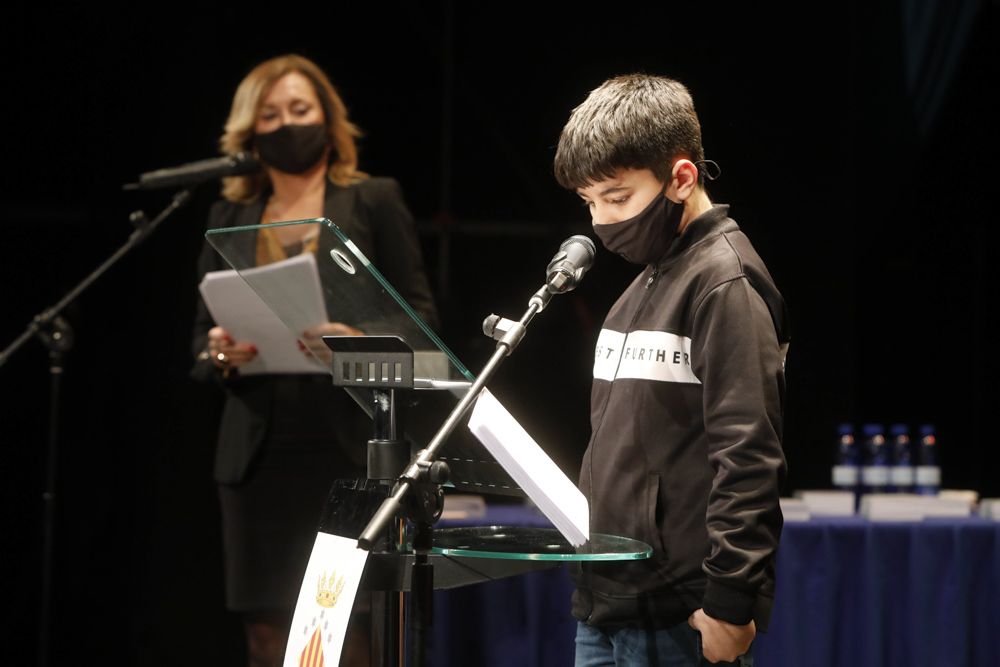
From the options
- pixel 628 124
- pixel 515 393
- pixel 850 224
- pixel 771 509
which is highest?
pixel 850 224

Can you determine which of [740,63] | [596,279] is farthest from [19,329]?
[740,63]

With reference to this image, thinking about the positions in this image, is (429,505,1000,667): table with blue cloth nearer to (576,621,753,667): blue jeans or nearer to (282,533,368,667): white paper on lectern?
(576,621,753,667): blue jeans

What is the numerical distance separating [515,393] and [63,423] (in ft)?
5.32

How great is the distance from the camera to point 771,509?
1410 millimetres

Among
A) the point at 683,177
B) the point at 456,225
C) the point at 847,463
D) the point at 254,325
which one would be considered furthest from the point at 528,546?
the point at 456,225

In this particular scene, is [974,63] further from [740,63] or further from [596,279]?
[596,279]

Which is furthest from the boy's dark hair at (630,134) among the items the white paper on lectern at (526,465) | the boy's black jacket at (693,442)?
the white paper on lectern at (526,465)

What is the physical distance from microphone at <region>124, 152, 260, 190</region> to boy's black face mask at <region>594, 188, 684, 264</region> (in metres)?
1.37

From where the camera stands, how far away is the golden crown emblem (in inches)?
52.7

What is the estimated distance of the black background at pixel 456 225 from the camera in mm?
3617

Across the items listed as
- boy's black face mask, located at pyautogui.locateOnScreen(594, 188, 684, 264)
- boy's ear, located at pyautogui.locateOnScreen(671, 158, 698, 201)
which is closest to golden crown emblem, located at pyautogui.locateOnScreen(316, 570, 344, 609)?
boy's black face mask, located at pyautogui.locateOnScreen(594, 188, 684, 264)

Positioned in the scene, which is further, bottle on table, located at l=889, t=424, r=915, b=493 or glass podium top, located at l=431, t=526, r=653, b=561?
bottle on table, located at l=889, t=424, r=915, b=493

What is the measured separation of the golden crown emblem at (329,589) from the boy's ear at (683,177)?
736 mm

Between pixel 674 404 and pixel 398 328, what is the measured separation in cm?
42
